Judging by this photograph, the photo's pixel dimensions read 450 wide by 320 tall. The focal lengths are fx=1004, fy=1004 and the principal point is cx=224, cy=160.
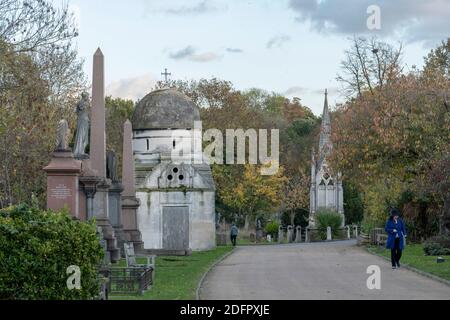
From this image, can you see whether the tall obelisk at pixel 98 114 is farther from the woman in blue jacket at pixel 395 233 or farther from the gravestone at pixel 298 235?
the gravestone at pixel 298 235

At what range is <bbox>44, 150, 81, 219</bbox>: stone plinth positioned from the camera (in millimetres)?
26547

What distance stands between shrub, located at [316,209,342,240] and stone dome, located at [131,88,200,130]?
13373mm

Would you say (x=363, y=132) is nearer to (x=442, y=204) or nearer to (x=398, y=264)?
(x=442, y=204)

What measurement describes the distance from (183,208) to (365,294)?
115 feet

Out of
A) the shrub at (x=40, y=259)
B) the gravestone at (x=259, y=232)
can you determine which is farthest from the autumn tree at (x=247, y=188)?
the shrub at (x=40, y=259)

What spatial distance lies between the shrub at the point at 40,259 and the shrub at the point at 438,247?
21788 mm

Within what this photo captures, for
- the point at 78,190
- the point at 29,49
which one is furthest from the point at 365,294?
the point at 29,49

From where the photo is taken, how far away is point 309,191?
84.1 metres

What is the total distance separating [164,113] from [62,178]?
31095 millimetres

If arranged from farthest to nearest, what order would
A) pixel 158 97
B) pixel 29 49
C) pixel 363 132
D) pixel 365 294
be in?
pixel 158 97, pixel 363 132, pixel 29 49, pixel 365 294

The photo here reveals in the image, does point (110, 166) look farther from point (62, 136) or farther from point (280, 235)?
point (280, 235)

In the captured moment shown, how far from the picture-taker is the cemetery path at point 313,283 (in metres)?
19.7

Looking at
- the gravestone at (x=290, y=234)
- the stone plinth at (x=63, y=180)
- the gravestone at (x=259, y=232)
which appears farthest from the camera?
the gravestone at (x=259, y=232)
